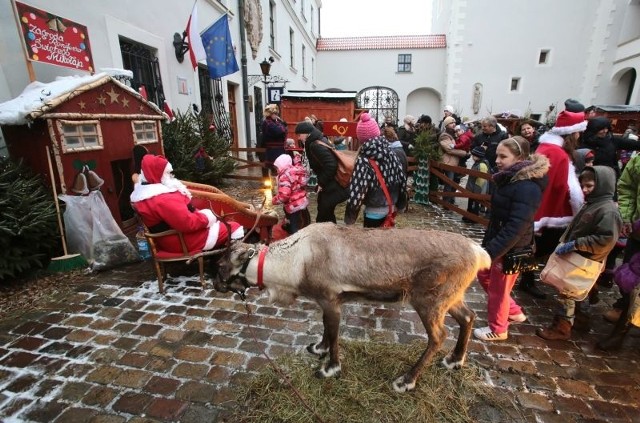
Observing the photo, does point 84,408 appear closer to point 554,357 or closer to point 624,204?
point 554,357

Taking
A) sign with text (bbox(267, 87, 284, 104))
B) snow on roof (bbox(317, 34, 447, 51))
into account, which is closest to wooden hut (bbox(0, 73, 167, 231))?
sign with text (bbox(267, 87, 284, 104))

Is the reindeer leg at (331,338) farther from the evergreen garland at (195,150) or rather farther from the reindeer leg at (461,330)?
the evergreen garland at (195,150)

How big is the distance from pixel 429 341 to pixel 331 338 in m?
0.81

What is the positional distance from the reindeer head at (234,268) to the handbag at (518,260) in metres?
2.36

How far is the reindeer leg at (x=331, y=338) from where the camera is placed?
2.59 meters

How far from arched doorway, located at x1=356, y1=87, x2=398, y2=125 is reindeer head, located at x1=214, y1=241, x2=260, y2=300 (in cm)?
2829

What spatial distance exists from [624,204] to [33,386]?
6.33m

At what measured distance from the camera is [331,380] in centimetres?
282

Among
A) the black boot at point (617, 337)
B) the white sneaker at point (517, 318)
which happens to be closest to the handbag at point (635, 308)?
the black boot at point (617, 337)

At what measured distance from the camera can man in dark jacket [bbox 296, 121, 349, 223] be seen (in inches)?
174

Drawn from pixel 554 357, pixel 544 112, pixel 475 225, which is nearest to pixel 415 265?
pixel 554 357

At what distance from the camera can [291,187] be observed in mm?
5035

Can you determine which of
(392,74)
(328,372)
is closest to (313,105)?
(328,372)

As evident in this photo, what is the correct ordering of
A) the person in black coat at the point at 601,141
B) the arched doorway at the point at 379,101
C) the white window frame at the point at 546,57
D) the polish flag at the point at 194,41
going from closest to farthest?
the person in black coat at the point at 601,141
the polish flag at the point at 194,41
the white window frame at the point at 546,57
the arched doorway at the point at 379,101
